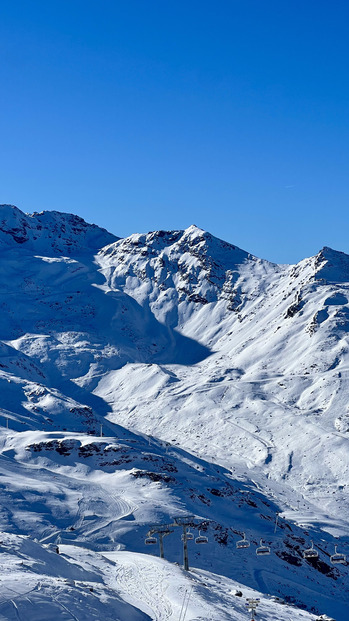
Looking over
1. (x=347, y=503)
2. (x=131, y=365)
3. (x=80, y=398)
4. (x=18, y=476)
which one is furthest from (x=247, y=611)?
(x=131, y=365)

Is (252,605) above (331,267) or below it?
below

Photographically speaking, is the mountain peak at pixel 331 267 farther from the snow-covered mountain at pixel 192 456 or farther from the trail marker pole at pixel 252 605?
the trail marker pole at pixel 252 605

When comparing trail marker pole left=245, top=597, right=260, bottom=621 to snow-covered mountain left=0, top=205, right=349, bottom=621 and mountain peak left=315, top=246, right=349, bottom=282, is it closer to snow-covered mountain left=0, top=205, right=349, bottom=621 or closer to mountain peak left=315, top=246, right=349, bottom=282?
snow-covered mountain left=0, top=205, right=349, bottom=621

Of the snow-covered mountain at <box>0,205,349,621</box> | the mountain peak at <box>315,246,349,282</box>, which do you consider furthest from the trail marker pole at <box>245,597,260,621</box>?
the mountain peak at <box>315,246,349,282</box>

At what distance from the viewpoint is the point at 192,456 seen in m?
109

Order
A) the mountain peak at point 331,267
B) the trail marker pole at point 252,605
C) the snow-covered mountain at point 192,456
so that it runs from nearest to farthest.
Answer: the trail marker pole at point 252,605, the snow-covered mountain at point 192,456, the mountain peak at point 331,267

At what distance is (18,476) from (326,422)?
6488cm

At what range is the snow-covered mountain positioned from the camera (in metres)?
48.8

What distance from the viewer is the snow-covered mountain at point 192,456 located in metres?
48.8

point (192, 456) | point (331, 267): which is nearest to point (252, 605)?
point (192, 456)

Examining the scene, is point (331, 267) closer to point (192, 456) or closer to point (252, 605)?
point (192, 456)

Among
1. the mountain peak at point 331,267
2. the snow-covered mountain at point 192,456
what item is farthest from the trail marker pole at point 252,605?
the mountain peak at point 331,267

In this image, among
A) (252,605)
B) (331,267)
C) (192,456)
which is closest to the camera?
(252,605)

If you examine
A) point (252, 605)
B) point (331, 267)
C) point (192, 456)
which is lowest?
point (192, 456)
